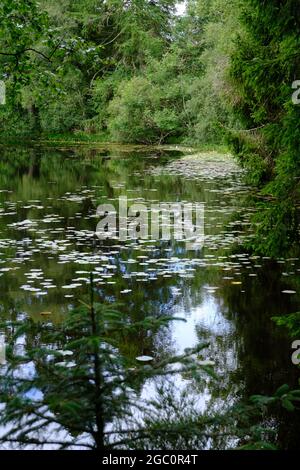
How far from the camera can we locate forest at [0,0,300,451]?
2.88 m

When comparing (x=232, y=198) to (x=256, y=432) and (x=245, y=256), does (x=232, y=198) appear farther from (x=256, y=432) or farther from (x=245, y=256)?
(x=256, y=432)

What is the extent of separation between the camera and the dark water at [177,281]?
5.86 m

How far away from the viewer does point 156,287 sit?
8.27m

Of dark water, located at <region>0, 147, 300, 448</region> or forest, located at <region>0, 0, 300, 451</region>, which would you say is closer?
forest, located at <region>0, 0, 300, 451</region>

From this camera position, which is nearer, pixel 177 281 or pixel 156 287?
pixel 156 287

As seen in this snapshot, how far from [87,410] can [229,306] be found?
5075 mm

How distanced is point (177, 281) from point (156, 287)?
422 mm

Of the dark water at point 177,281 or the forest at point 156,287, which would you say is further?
the dark water at point 177,281

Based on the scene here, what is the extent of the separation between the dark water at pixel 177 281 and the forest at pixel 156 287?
0.10 feet

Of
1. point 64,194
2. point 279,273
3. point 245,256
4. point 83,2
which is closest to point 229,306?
point 279,273

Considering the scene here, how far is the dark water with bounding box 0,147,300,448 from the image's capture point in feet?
19.2

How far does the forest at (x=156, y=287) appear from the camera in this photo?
288 centimetres

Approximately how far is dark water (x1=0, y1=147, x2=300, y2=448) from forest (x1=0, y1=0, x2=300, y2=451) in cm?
3
